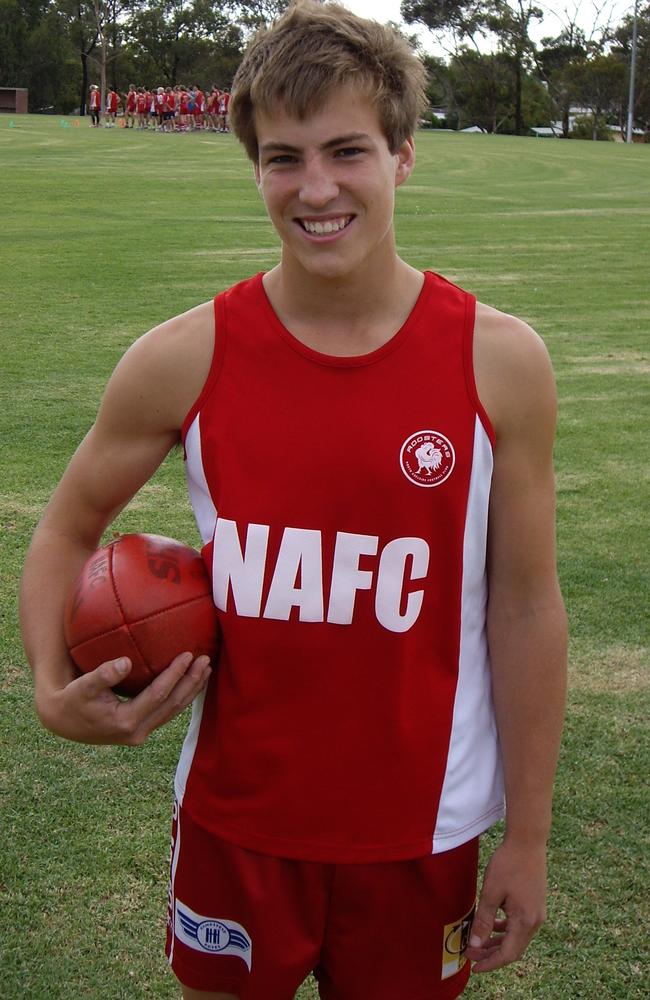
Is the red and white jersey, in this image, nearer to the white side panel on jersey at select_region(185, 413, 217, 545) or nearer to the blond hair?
the white side panel on jersey at select_region(185, 413, 217, 545)

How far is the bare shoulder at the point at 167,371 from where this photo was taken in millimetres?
2123

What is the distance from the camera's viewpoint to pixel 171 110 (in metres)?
50.1

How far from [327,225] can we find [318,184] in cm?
7

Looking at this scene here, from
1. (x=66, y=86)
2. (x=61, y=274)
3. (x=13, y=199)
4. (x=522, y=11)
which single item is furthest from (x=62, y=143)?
(x=522, y=11)

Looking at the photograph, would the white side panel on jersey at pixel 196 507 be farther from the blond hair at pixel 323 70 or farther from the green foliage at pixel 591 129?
the green foliage at pixel 591 129

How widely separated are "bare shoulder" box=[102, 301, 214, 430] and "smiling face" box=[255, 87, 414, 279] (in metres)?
0.22

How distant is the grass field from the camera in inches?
128

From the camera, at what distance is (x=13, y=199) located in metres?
20.9

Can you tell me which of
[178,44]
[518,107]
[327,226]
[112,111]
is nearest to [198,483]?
[327,226]

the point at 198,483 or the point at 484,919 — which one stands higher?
the point at 198,483

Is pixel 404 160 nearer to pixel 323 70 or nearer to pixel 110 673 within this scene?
pixel 323 70

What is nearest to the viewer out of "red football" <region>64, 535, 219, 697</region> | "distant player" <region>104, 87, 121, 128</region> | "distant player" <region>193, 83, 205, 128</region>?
"red football" <region>64, 535, 219, 697</region>

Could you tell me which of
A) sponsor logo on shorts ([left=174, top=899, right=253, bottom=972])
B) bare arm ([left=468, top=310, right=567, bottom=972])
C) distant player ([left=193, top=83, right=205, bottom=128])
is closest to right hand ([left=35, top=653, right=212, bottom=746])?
sponsor logo on shorts ([left=174, top=899, right=253, bottom=972])

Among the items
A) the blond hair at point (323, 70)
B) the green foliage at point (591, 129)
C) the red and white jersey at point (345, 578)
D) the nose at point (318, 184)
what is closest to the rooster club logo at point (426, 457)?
the red and white jersey at point (345, 578)
